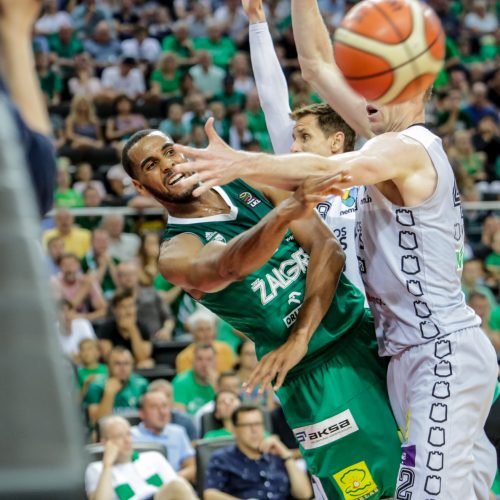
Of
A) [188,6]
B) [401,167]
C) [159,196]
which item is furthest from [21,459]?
[188,6]

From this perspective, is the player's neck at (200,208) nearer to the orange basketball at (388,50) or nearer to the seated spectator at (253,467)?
the orange basketball at (388,50)

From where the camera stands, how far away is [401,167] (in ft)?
12.8

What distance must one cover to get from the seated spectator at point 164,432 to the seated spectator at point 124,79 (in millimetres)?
8701

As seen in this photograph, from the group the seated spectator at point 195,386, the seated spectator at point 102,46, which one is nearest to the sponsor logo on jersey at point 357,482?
the seated spectator at point 195,386

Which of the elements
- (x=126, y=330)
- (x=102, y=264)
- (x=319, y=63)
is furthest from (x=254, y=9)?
(x=102, y=264)

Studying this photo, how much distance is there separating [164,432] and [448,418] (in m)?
5.21

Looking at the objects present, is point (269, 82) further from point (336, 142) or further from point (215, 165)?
point (215, 165)

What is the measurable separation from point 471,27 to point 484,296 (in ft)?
34.9

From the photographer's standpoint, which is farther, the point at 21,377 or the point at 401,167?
the point at 401,167

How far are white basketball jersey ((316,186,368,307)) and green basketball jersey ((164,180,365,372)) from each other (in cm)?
38

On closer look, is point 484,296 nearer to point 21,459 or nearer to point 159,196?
point 159,196

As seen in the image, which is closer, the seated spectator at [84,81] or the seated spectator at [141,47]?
the seated spectator at [84,81]

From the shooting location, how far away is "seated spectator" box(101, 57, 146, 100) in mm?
16594

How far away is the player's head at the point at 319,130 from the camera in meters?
5.07
